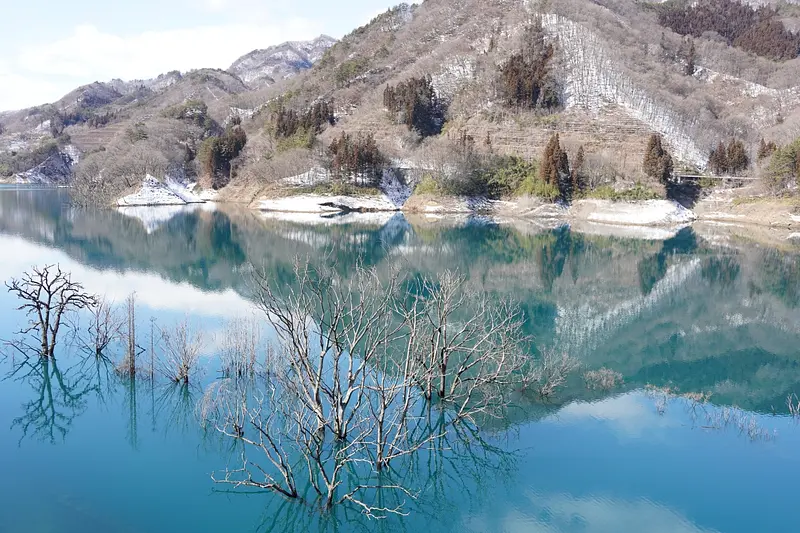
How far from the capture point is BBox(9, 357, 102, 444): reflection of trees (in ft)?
48.9

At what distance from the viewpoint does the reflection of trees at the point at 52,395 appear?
1492 cm

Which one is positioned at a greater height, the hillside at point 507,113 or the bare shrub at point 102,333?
the hillside at point 507,113

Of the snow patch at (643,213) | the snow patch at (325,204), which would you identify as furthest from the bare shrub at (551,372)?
the snow patch at (325,204)

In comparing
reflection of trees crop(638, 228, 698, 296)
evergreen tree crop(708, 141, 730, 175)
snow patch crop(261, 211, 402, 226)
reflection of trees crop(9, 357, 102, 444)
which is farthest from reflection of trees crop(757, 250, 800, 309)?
snow patch crop(261, 211, 402, 226)

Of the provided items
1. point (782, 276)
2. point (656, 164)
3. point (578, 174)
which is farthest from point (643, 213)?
point (782, 276)

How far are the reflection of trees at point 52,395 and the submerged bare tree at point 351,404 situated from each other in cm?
390

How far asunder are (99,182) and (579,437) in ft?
312

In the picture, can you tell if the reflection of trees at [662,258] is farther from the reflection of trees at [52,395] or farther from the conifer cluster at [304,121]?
the conifer cluster at [304,121]

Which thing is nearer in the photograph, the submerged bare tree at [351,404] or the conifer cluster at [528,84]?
the submerged bare tree at [351,404]

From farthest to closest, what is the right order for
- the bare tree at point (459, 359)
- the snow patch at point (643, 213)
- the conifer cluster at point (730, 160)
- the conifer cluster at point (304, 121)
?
1. the conifer cluster at point (304, 121)
2. the conifer cluster at point (730, 160)
3. the snow patch at point (643, 213)
4. the bare tree at point (459, 359)

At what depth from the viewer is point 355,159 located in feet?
255

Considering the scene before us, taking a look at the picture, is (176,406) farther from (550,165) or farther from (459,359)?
(550,165)

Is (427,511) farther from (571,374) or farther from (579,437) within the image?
(571,374)

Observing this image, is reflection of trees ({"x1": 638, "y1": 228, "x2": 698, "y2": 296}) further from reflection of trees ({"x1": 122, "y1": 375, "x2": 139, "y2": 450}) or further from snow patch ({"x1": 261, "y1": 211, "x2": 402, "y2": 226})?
snow patch ({"x1": 261, "y1": 211, "x2": 402, "y2": 226})
